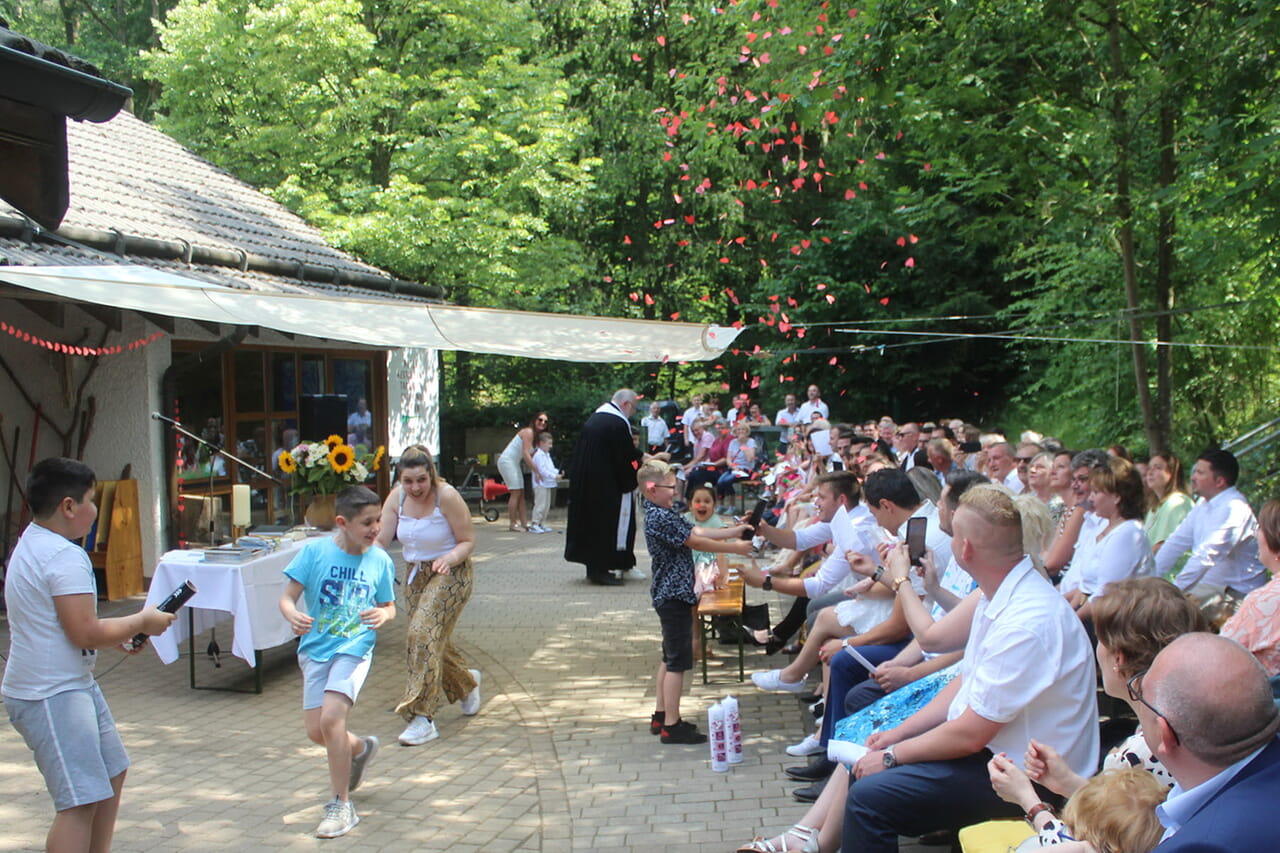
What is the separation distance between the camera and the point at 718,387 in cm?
3088

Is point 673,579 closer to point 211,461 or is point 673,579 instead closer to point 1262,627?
point 1262,627

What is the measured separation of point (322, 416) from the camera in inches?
482

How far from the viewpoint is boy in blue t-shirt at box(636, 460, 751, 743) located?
5934 mm

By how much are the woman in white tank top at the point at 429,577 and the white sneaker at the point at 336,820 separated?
120 cm

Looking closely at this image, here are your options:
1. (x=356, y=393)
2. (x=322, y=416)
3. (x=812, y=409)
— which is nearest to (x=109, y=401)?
(x=322, y=416)

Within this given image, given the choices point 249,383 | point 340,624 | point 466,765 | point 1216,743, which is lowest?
point 466,765

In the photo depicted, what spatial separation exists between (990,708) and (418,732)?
3800mm

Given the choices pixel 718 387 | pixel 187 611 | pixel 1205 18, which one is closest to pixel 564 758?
pixel 187 611

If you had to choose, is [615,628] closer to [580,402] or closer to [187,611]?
[187,611]

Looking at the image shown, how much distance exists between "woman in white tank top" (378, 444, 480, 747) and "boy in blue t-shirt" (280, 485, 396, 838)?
33.5 inches

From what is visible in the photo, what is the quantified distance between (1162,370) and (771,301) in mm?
12494

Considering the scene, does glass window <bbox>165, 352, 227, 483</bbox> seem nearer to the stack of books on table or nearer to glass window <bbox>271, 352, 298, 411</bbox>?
glass window <bbox>271, 352, 298, 411</bbox>

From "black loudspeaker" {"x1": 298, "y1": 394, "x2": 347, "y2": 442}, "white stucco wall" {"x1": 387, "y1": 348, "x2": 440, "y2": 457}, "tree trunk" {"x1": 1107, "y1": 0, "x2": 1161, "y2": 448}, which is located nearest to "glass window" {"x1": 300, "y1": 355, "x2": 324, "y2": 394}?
"black loudspeaker" {"x1": 298, "y1": 394, "x2": 347, "y2": 442}

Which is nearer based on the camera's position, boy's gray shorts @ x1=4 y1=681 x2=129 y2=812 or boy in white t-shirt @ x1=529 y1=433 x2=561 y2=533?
boy's gray shorts @ x1=4 y1=681 x2=129 y2=812
